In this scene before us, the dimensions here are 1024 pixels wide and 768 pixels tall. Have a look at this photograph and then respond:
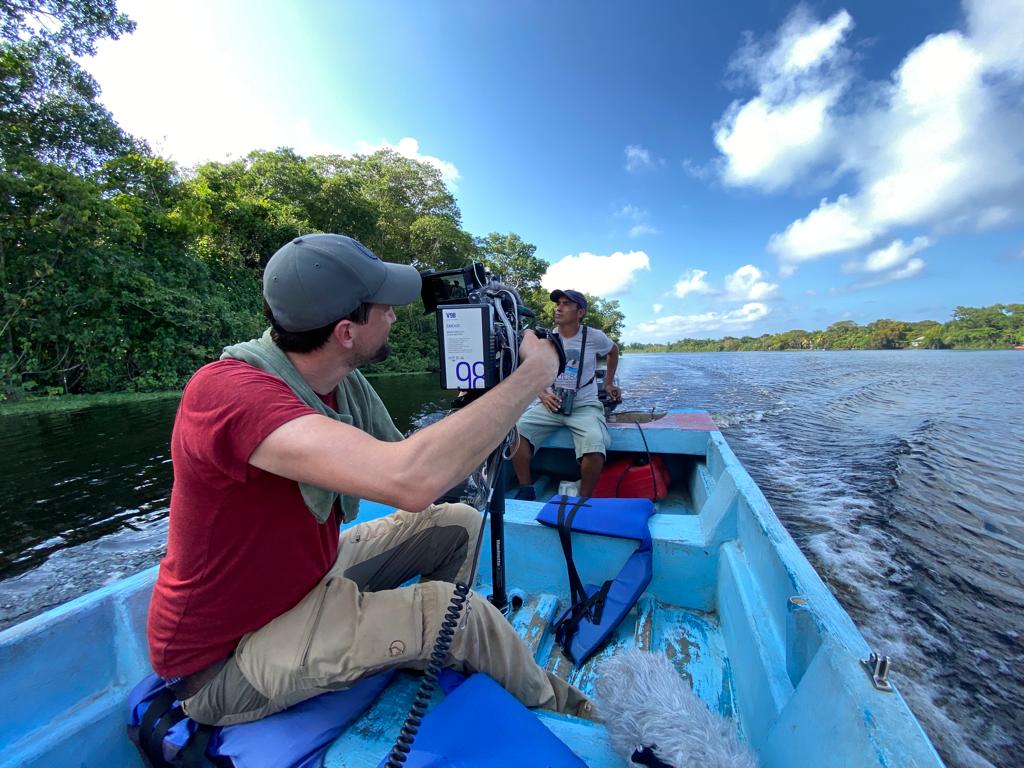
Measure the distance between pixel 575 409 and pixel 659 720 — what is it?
306 cm

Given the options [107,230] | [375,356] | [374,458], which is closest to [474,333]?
[375,356]

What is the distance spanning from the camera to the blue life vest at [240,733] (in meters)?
1.05

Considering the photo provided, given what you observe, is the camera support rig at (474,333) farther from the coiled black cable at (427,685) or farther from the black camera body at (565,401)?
the black camera body at (565,401)

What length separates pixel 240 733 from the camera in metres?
1.09

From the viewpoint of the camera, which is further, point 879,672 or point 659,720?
point 659,720

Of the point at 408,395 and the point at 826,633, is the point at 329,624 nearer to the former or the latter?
the point at 826,633

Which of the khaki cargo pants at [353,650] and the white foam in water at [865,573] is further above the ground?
the khaki cargo pants at [353,650]

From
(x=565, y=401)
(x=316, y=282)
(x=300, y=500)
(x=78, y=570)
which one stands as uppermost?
(x=316, y=282)

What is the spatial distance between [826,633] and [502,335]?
3.75 feet

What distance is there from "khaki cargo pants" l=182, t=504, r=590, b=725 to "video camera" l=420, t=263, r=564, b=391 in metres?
0.58

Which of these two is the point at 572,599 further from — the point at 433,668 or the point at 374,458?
the point at 374,458

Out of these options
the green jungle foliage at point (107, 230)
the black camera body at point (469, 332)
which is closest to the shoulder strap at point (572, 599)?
the black camera body at point (469, 332)

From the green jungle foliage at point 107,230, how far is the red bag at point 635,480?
5.25 meters

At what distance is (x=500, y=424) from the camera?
998 mm
